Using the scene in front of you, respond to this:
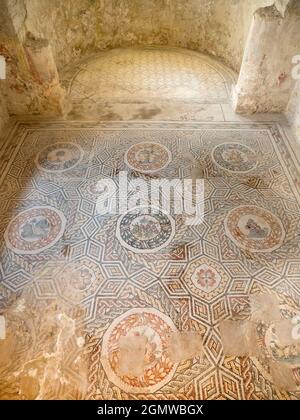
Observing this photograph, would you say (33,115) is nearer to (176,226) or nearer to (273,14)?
(176,226)

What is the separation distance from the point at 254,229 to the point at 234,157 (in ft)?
2.94

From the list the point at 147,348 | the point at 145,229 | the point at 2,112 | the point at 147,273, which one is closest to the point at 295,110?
the point at 145,229

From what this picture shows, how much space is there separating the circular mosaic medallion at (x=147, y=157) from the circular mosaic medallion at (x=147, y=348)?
1.38m

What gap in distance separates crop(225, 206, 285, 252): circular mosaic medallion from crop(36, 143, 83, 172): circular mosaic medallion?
1.57m

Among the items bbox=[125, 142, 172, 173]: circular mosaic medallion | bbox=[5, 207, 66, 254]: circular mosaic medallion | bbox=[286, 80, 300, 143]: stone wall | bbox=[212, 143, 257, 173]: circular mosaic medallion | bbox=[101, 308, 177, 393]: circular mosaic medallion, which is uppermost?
bbox=[286, 80, 300, 143]: stone wall

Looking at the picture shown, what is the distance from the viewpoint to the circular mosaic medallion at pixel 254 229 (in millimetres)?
2096

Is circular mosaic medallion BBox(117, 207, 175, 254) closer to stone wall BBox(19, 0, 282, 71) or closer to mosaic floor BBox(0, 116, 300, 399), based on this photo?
mosaic floor BBox(0, 116, 300, 399)

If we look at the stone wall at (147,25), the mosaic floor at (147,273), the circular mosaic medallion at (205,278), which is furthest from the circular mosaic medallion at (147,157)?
the stone wall at (147,25)

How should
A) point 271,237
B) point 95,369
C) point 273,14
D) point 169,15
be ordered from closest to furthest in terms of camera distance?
point 95,369
point 271,237
point 273,14
point 169,15

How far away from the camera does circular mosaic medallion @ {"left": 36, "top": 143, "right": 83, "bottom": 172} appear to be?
2.66 m

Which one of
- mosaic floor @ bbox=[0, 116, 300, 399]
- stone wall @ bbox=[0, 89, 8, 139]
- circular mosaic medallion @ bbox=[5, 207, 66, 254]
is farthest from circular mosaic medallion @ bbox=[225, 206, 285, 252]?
stone wall @ bbox=[0, 89, 8, 139]

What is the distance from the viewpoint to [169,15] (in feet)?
14.2

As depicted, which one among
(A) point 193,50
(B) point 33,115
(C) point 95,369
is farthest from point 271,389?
(A) point 193,50
